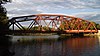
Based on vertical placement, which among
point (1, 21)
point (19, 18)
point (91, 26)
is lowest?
point (91, 26)

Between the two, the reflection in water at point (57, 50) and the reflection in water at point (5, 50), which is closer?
the reflection in water at point (5, 50)

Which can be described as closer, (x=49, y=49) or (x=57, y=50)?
(x=57, y=50)

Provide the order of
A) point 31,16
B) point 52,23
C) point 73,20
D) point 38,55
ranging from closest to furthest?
point 38,55, point 31,16, point 52,23, point 73,20

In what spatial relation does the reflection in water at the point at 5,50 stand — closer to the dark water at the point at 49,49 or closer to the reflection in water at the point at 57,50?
the dark water at the point at 49,49

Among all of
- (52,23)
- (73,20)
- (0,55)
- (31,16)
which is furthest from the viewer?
(73,20)

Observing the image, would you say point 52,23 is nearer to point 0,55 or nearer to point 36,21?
point 36,21

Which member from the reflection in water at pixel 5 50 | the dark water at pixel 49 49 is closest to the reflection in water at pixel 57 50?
the dark water at pixel 49 49

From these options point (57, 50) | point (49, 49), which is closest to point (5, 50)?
point (49, 49)

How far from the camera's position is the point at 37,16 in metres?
127

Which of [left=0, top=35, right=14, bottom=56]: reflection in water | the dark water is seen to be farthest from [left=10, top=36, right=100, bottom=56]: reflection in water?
[left=0, top=35, right=14, bottom=56]: reflection in water

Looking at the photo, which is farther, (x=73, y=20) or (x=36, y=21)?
(x=73, y=20)

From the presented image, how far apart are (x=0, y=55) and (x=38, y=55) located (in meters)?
7.51

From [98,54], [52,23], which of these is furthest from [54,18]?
[98,54]

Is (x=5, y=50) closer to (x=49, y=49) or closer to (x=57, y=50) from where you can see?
(x=49, y=49)
